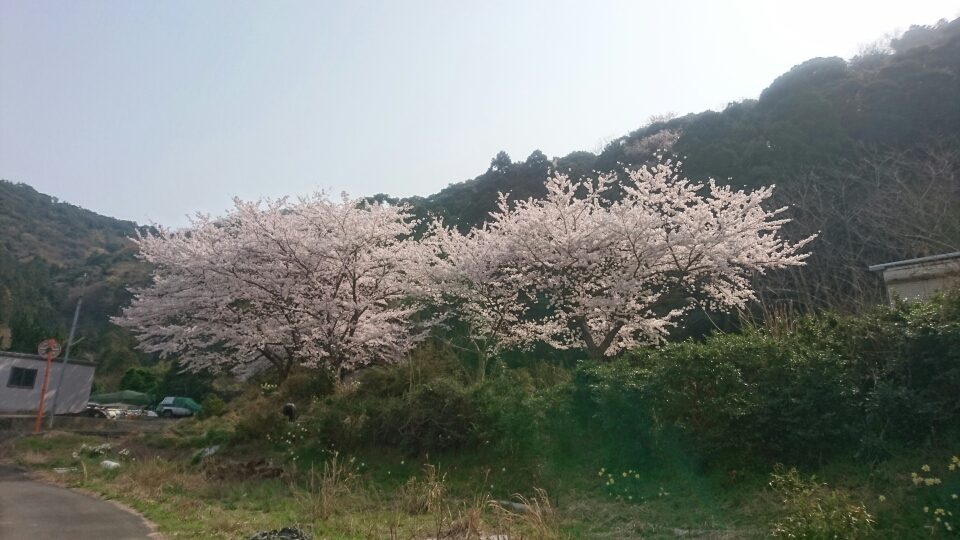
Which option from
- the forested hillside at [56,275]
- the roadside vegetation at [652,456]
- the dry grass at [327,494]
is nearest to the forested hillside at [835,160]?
the forested hillside at [56,275]

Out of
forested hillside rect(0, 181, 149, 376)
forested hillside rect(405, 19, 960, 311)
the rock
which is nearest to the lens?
the rock

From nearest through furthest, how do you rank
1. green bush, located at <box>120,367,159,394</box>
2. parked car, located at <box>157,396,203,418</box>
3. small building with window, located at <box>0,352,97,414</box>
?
small building with window, located at <box>0,352,97,414</box> → parked car, located at <box>157,396,203,418</box> → green bush, located at <box>120,367,159,394</box>

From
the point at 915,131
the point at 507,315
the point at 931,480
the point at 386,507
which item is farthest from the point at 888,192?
the point at 386,507

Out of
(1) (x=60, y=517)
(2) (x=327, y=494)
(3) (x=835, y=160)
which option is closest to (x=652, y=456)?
(2) (x=327, y=494)

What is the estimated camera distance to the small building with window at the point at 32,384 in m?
22.3

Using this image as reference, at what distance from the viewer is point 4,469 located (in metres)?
12.6

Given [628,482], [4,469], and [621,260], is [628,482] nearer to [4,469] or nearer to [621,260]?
[621,260]

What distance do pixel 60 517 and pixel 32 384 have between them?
19.1 metres

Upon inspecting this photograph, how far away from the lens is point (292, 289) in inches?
625

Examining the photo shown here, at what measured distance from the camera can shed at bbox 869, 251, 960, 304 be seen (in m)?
9.99

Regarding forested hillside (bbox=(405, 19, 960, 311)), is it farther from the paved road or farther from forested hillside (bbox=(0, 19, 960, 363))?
the paved road

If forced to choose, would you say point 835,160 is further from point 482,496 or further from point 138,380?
point 138,380

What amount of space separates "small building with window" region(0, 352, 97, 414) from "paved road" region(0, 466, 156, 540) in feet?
49.1

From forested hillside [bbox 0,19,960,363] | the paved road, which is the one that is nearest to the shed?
forested hillside [bbox 0,19,960,363]
